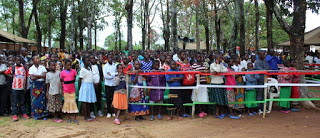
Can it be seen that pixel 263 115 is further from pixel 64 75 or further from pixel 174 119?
pixel 64 75

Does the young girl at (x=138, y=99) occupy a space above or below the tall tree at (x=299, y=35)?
below

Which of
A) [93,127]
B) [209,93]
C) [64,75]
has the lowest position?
[93,127]

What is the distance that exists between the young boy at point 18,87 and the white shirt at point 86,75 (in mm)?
1641

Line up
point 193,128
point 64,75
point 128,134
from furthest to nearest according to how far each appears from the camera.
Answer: point 64,75 < point 193,128 < point 128,134

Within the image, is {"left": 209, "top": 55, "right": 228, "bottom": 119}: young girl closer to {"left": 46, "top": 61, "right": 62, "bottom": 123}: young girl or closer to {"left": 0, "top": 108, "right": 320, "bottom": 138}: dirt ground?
{"left": 0, "top": 108, "right": 320, "bottom": 138}: dirt ground

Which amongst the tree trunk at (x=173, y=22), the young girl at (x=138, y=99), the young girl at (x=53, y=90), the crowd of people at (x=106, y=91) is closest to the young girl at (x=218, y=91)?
the crowd of people at (x=106, y=91)

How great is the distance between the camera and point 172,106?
6.32 metres

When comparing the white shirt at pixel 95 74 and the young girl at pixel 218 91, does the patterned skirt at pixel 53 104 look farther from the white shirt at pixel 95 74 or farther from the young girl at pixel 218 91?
the young girl at pixel 218 91

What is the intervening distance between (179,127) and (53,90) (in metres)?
3.23

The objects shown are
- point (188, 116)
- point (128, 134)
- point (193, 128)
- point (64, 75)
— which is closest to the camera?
point (128, 134)

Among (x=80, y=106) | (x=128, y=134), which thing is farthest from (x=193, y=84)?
(x=80, y=106)

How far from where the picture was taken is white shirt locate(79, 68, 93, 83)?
20.0 feet

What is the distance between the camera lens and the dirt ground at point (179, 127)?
16.6 feet

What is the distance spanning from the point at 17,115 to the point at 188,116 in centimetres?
455
